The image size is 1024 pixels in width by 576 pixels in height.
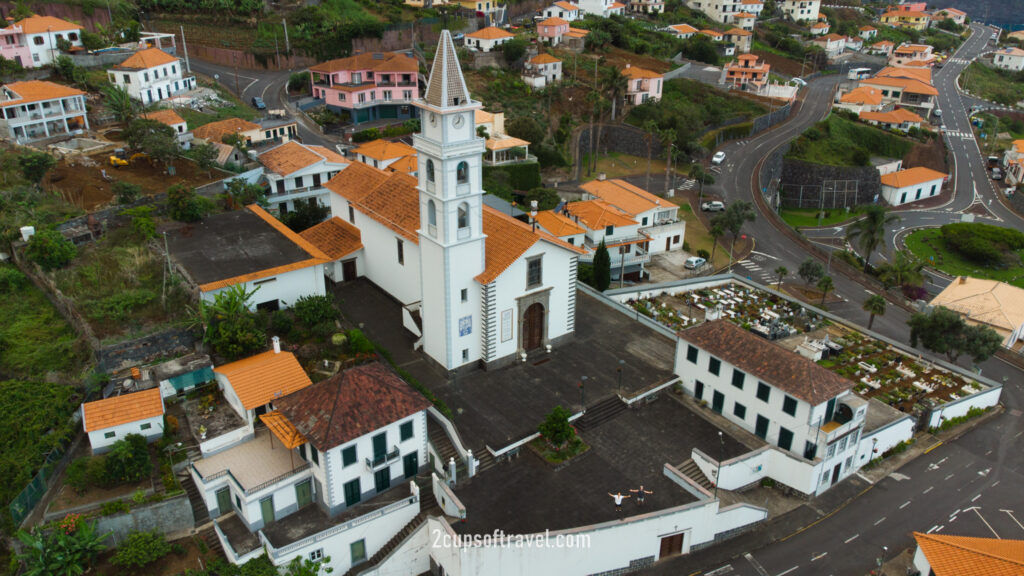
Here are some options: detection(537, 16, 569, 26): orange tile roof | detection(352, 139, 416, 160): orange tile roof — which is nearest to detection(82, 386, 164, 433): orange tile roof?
detection(352, 139, 416, 160): orange tile roof

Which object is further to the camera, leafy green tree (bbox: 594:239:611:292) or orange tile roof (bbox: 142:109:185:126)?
orange tile roof (bbox: 142:109:185:126)

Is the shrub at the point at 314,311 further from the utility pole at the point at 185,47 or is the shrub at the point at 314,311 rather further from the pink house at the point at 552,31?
the pink house at the point at 552,31

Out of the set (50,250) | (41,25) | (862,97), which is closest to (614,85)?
(862,97)

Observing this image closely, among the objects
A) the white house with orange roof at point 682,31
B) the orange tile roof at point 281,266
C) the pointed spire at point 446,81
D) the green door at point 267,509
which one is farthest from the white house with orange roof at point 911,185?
the green door at point 267,509

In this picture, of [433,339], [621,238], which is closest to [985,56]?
[621,238]

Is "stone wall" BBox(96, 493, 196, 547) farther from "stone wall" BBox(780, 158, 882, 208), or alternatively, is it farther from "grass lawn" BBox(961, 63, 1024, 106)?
"grass lawn" BBox(961, 63, 1024, 106)

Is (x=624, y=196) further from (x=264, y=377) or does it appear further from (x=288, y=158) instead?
(x=264, y=377)

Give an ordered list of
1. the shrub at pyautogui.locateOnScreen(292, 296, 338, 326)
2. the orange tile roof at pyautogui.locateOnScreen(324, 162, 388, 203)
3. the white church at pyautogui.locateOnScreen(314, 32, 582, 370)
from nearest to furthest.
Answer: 1. the white church at pyautogui.locateOnScreen(314, 32, 582, 370)
2. the shrub at pyautogui.locateOnScreen(292, 296, 338, 326)
3. the orange tile roof at pyautogui.locateOnScreen(324, 162, 388, 203)

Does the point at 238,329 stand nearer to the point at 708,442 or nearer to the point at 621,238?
the point at 708,442
